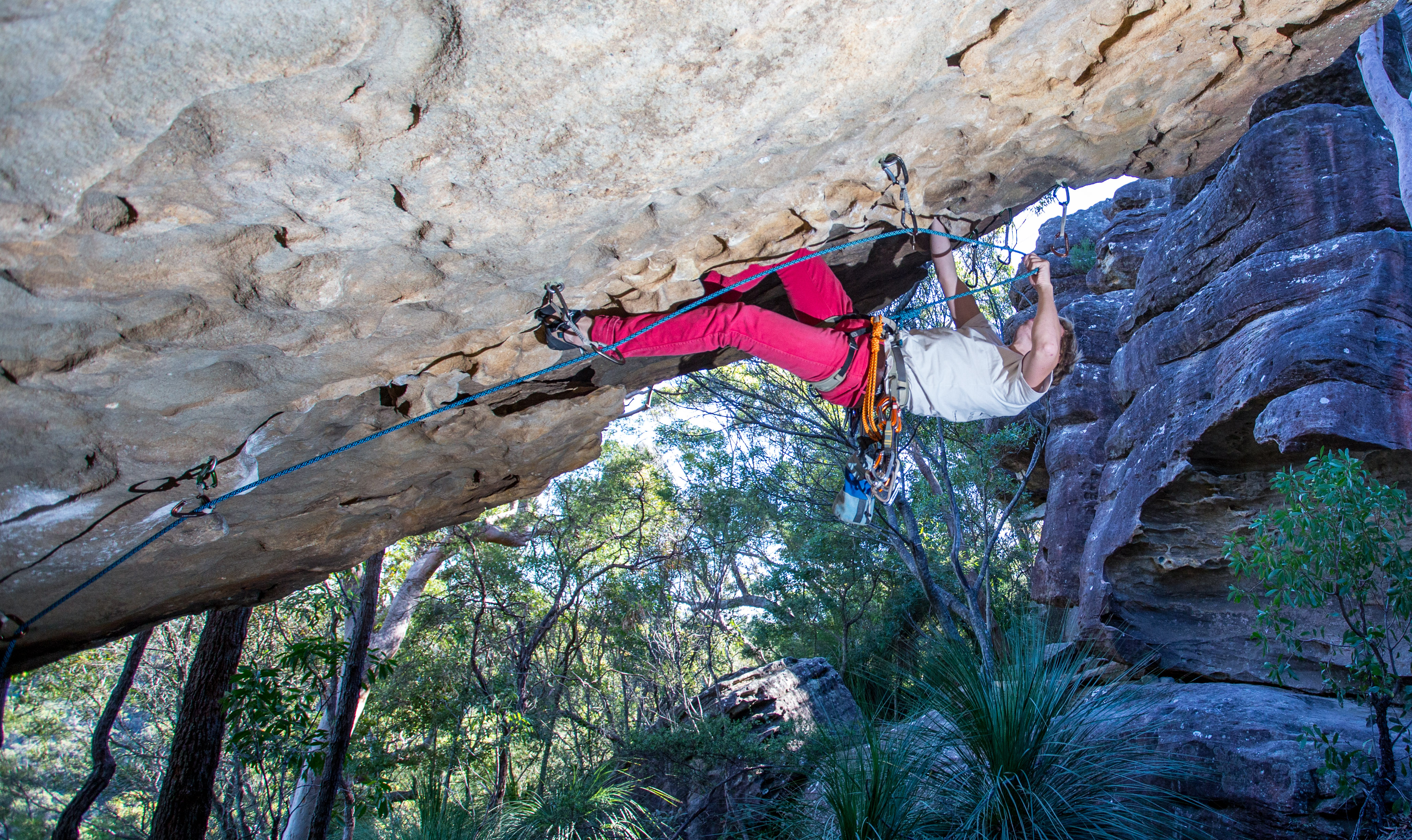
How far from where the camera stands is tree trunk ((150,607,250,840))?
5.75m

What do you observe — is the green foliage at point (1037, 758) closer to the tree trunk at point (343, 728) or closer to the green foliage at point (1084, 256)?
the tree trunk at point (343, 728)

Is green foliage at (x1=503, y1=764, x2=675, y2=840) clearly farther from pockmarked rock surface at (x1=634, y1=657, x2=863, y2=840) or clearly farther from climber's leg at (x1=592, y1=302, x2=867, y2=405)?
climber's leg at (x1=592, y1=302, x2=867, y2=405)

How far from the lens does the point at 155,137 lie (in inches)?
78.6

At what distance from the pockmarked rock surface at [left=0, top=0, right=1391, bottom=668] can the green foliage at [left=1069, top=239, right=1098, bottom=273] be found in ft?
18.4

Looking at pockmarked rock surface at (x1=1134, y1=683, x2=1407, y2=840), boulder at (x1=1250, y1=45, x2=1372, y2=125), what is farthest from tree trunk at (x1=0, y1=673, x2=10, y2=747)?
boulder at (x1=1250, y1=45, x2=1372, y2=125)

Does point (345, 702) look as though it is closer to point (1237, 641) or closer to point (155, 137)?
point (155, 137)

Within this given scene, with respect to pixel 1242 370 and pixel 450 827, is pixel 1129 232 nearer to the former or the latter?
pixel 1242 370

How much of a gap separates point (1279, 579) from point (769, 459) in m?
8.09

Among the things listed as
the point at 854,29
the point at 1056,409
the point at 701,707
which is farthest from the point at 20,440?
the point at 1056,409

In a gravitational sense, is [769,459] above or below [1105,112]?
above

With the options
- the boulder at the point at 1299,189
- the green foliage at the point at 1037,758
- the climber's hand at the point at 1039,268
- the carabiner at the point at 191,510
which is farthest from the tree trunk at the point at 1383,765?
the carabiner at the point at 191,510

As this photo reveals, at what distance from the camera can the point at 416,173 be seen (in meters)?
2.38

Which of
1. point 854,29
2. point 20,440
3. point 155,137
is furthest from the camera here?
point 20,440

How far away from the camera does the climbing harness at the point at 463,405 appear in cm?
355
